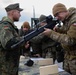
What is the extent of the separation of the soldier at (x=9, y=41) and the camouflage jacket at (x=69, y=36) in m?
0.53

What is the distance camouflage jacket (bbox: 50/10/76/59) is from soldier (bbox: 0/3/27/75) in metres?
0.53

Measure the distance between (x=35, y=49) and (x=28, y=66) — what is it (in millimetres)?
1518

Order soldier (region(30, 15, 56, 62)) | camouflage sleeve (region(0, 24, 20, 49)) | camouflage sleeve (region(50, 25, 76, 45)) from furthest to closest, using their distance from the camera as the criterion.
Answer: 1. soldier (region(30, 15, 56, 62))
2. camouflage sleeve (region(50, 25, 76, 45))
3. camouflage sleeve (region(0, 24, 20, 49))

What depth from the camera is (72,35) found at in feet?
10.0

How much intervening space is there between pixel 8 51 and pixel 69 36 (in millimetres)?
822

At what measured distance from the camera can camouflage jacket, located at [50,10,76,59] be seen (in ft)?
10.1

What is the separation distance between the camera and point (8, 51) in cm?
310

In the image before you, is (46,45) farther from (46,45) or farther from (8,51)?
(8,51)

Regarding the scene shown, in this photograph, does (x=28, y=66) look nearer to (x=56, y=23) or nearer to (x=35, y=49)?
(x=56, y=23)

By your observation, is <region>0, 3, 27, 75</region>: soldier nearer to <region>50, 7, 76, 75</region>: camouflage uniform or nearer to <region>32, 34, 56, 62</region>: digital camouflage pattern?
<region>50, 7, 76, 75</region>: camouflage uniform

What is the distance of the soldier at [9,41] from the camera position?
293 cm

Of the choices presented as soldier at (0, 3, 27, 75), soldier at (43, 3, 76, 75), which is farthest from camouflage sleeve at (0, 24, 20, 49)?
soldier at (43, 3, 76, 75)

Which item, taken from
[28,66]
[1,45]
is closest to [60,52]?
[28,66]

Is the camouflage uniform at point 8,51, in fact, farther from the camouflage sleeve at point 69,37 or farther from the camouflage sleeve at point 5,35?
the camouflage sleeve at point 69,37
